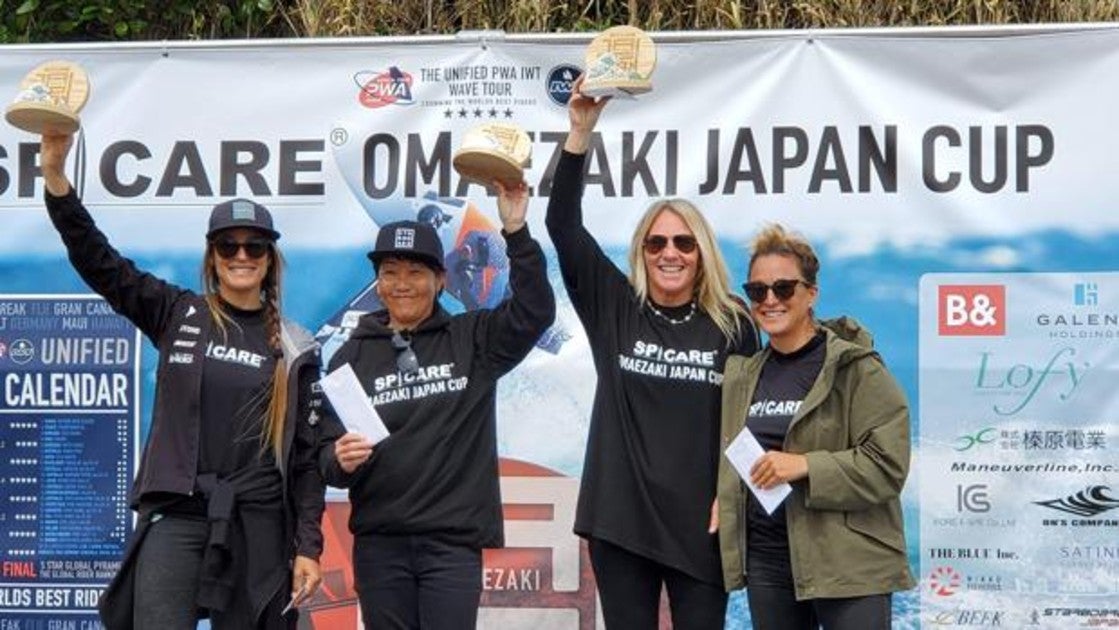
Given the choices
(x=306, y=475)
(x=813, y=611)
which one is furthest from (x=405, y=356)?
(x=813, y=611)

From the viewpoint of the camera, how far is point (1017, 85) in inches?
190

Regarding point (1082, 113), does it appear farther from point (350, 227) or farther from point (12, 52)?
point (12, 52)

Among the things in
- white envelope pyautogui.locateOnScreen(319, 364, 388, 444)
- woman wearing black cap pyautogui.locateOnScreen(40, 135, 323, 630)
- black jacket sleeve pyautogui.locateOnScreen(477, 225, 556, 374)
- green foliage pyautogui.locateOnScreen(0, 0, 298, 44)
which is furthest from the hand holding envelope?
green foliage pyautogui.locateOnScreen(0, 0, 298, 44)

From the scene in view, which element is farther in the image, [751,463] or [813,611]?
[813,611]

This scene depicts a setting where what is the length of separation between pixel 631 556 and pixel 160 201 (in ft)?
6.57

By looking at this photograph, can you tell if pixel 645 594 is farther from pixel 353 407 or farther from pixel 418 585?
pixel 353 407

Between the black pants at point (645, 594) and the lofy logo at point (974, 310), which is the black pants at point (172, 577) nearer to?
the black pants at point (645, 594)

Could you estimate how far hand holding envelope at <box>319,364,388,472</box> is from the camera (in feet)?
13.1

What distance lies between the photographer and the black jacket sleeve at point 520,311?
13.3 ft

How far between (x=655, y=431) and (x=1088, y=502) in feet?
4.84

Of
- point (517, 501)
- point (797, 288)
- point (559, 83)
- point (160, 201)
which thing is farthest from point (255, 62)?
point (797, 288)

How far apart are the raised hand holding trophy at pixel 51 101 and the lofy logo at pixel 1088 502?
112 inches

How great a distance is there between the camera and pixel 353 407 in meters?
4.04

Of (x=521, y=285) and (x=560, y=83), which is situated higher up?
(x=560, y=83)
